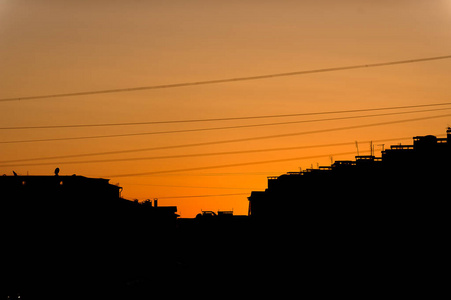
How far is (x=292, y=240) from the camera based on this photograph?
126438 mm

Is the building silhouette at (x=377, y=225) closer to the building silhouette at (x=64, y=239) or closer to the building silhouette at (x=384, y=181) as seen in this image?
the building silhouette at (x=384, y=181)

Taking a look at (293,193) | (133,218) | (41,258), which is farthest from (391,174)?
(133,218)

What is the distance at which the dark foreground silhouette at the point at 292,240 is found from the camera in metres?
73.9

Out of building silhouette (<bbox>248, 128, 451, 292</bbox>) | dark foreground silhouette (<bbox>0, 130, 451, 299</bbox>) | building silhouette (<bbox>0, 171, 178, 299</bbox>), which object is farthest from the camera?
building silhouette (<bbox>0, 171, 178, 299</bbox>)

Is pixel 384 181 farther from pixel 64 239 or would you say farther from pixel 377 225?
pixel 64 239

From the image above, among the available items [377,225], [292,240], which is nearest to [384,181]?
[377,225]

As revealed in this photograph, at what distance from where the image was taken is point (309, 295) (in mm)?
66625

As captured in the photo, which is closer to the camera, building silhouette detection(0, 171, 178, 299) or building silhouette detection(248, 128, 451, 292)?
building silhouette detection(248, 128, 451, 292)

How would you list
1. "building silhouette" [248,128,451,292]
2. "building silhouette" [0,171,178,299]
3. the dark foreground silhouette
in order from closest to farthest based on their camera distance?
"building silhouette" [248,128,451,292] → the dark foreground silhouette → "building silhouette" [0,171,178,299]

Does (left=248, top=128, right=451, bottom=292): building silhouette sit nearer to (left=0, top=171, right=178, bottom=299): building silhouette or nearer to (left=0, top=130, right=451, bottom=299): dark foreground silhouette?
(left=0, top=130, right=451, bottom=299): dark foreground silhouette

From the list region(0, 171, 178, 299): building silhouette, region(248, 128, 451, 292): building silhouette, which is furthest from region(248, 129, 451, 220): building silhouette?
region(0, 171, 178, 299): building silhouette

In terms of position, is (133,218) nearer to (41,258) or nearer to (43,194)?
(43,194)

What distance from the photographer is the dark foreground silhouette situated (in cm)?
7388

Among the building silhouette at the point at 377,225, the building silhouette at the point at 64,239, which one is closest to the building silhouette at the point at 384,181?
the building silhouette at the point at 377,225
